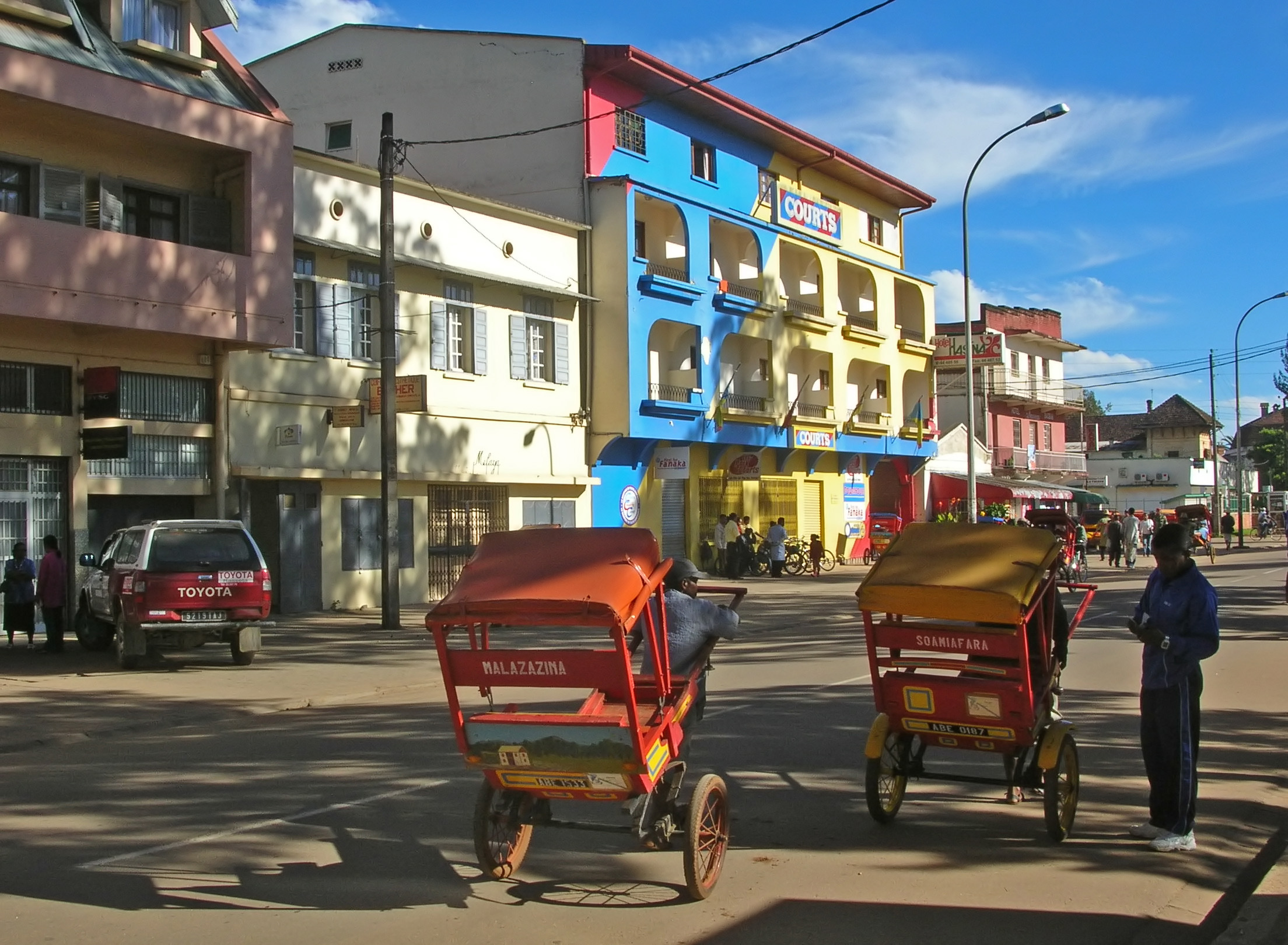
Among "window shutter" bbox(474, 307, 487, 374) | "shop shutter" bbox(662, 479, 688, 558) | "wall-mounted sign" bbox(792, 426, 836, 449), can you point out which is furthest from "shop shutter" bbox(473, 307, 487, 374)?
"wall-mounted sign" bbox(792, 426, 836, 449)

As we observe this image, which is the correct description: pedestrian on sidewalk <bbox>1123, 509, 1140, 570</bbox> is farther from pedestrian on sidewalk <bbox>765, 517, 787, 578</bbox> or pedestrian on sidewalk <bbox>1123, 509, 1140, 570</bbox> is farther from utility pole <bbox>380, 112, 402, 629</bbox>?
utility pole <bbox>380, 112, 402, 629</bbox>

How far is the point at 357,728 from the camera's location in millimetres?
11453

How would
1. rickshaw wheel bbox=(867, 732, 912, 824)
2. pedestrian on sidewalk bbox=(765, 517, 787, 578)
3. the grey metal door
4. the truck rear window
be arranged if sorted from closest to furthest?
rickshaw wheel bbox=(867, 732, 912, 824) → the truck rear window → the grey metal door → pedestrian on sidewalk bbox=(765, 517, 787, 578)

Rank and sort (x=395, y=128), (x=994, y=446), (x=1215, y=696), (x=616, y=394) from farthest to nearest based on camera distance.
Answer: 1. (x=994, y=446)
2. (x=395, y=128)
3. (x=616, y=394)
4. (x=1215, y=696)

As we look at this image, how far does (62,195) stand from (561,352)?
1203 cm

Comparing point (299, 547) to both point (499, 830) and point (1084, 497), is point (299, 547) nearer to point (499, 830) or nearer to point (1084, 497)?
point (499, 830)

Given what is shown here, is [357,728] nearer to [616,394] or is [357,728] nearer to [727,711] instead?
[727,711]

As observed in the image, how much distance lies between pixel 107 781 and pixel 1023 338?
54.5 m

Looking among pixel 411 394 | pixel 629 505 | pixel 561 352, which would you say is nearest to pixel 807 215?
pixel 561 352

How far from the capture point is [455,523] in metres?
26.3

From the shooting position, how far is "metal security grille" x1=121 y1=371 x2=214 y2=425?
65.1 ft

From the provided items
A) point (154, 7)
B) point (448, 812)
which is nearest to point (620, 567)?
A: point (448, 812)

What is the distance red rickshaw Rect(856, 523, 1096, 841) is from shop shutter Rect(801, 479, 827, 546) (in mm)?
31722

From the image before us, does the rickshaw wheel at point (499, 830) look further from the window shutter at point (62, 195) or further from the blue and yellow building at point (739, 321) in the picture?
the blue and yellow building at point (739, 321)
